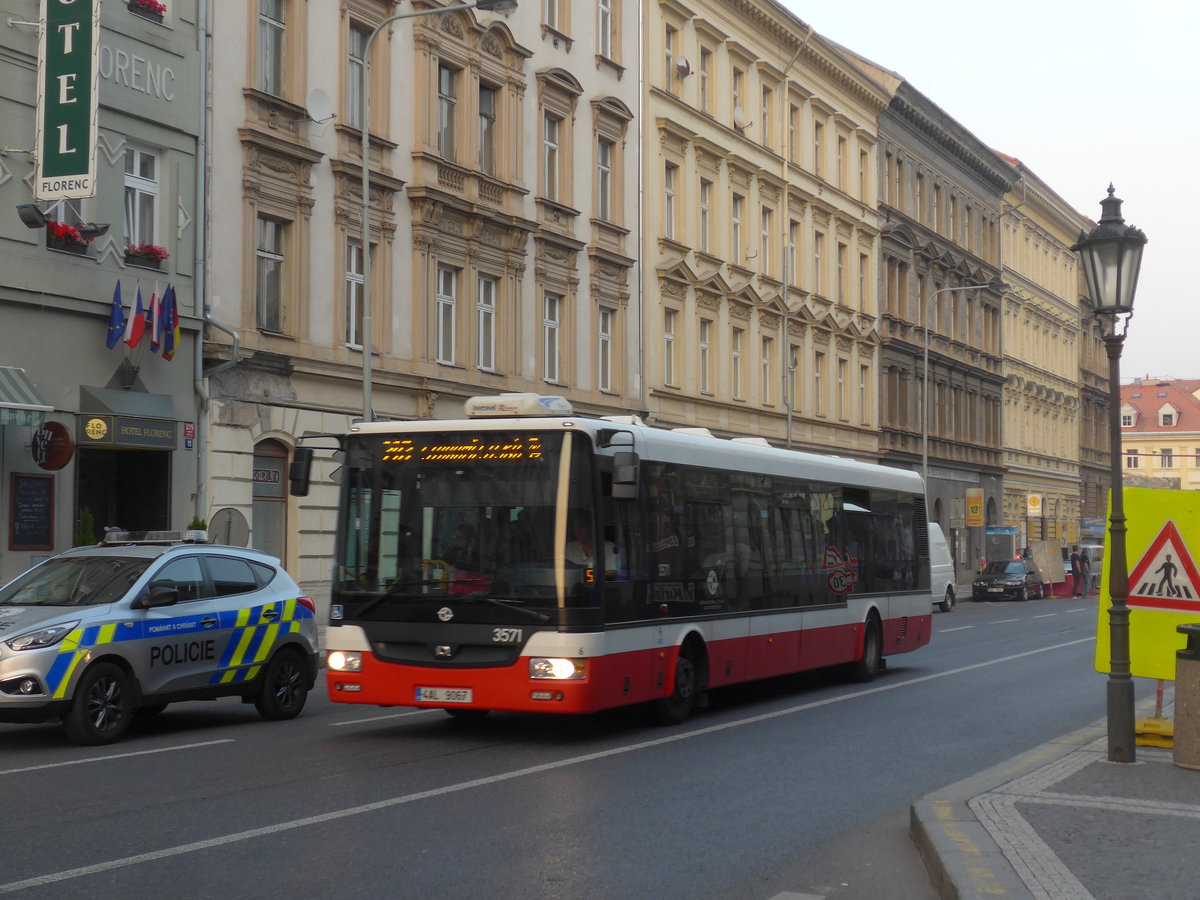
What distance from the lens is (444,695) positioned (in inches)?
537

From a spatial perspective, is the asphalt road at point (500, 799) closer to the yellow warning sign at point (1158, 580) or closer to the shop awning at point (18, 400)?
the yellow warning sign at point (1158, 580)

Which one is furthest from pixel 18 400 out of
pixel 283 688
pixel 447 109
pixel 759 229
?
pixel 759 229

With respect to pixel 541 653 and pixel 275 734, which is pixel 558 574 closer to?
pixel 541 653

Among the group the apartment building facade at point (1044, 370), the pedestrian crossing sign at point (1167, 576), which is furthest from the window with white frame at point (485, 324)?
the apartment building facade at point (1044, 370)

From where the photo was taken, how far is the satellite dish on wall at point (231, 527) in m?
26.0

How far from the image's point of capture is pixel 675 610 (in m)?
15.2

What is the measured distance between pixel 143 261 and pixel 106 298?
3.73 feet

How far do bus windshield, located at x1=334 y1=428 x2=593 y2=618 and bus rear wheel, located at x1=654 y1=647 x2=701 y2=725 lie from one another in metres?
2.25

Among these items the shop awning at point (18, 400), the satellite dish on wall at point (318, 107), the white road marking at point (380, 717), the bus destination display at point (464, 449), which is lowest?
the white road marking at point (380, 717)

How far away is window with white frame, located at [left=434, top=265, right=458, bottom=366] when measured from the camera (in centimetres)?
3244

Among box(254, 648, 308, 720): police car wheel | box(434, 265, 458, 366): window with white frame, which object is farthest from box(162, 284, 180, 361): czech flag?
box(254, 648, 308, 720): police car wheel

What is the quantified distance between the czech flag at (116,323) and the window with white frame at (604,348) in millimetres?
16234

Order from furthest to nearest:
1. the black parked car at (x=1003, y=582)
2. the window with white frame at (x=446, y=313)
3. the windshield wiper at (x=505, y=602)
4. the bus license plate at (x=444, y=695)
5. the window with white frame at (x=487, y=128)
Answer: the black parked car at (x=1003, y=582) → the window with white frame at (x=487, y=128) → the window with white frame at (x=446, y=313) → the bus license plate at (x=444, y=695) → the windshield wiper at (x=505, y=602)

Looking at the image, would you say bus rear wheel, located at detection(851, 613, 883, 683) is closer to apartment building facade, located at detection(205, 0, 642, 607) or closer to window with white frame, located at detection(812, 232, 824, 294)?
apartment building facade, located at detection(205, 0, 642, 607)
